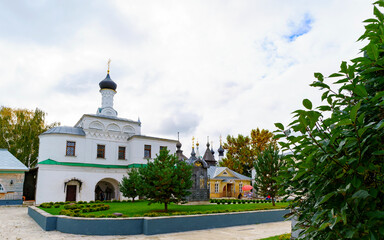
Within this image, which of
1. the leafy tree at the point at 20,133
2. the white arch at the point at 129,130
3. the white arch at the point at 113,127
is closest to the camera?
the white arch at the point at 113,127

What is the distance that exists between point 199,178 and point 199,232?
36.9 feet

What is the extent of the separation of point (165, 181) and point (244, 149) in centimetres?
3736

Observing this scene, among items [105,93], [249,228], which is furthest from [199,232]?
[105,93]

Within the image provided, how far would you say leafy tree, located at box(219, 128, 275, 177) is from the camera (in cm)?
4719

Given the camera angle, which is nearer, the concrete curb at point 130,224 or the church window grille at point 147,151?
the concrete curb at point 130,224

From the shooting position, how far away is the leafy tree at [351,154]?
1600mm

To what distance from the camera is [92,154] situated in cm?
2653

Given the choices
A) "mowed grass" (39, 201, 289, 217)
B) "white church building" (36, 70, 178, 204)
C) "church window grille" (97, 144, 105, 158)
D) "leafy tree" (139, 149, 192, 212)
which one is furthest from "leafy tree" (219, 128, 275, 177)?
"leafy tree" (139, 149, 192, 212)

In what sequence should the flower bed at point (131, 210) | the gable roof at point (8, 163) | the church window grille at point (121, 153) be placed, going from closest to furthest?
the flower bed at point (131, 210) → the gable roof at point (8, 163) → the church window grille at point (121, 153)

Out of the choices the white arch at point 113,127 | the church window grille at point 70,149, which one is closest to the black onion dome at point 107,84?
the white arch at point 113,127

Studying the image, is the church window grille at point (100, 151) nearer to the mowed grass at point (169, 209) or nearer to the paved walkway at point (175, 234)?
the mowed grass at point (169, 209)

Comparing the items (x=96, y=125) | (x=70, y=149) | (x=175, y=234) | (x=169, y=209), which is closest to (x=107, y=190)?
(x=70, y=149)

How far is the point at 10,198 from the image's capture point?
23.5 m

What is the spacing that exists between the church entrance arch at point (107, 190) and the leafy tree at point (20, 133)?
40.7ft
